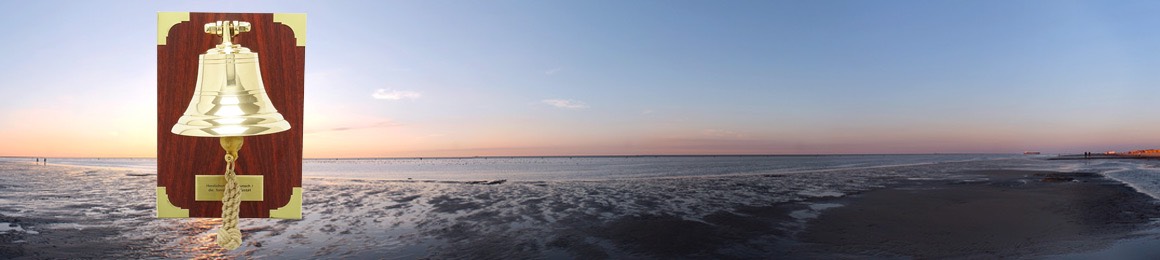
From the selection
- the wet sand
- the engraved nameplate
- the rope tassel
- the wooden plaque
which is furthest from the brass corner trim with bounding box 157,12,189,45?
the wet sand

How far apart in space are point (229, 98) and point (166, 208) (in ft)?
3.65

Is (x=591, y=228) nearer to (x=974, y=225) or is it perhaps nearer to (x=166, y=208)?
(x=974, y=225)

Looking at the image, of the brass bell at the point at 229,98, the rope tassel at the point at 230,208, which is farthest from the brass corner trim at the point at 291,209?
the brass bell at the point at 229,98

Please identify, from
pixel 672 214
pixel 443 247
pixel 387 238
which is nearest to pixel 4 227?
pixel 387 238

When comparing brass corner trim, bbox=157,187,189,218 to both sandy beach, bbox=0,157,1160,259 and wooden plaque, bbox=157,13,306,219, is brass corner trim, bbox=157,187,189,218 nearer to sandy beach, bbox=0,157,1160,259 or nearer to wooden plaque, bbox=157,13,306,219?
wooden plaque, bbox=157,13,306,219

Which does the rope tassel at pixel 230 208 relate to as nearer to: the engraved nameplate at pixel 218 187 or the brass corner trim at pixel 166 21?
the engraved nameplate at pixel 218 187

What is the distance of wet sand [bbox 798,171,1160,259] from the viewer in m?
10.4

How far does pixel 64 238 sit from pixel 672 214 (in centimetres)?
1316

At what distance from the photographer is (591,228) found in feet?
41.4

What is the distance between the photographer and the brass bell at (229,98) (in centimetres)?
277

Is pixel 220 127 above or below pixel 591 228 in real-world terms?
above

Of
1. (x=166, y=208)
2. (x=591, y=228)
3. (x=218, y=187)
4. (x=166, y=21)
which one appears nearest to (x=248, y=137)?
(x=218, y=187)

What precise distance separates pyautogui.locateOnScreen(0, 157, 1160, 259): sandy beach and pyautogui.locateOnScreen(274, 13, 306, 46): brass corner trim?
6426mm

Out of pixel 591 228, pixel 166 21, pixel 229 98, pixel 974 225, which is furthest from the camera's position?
pixel 974 225
